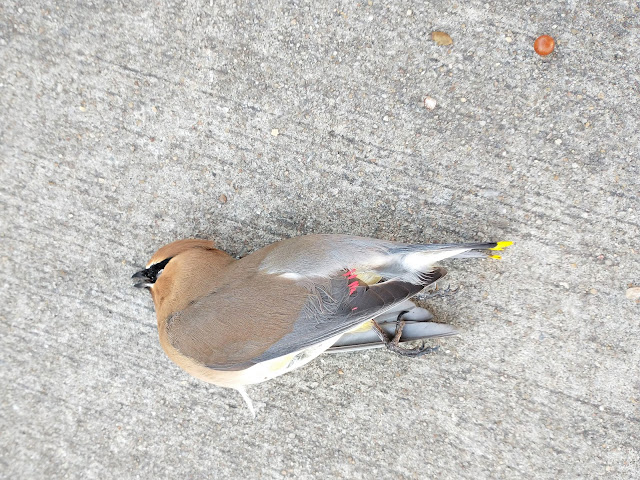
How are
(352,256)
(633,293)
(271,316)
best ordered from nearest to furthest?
(271,316) < (352,256) < (633,293)

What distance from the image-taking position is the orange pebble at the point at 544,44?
8.38 feet

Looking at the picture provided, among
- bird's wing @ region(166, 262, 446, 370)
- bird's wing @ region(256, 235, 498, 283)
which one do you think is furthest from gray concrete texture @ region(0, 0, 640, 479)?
bird's wing @ region(166, 262, 446, 370)

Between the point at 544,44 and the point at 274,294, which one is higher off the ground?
the point at 544,44

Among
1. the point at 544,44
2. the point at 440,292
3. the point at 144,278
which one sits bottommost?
the point at 144,278

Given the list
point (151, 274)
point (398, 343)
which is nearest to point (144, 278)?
point (151, 274)

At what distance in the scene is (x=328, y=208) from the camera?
2.80 metres

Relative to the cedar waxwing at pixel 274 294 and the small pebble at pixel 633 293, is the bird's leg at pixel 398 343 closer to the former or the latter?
the cedar waxwing at pixel 274 294

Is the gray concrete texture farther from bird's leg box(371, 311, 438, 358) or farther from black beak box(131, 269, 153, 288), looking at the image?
black beak box(131, 269, 153, 288)

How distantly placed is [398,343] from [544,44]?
195 centimetres

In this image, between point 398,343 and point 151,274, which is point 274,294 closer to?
point 151,274

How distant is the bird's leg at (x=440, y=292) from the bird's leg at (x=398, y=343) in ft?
0.61

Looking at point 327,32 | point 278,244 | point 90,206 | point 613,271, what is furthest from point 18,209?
point 613,271

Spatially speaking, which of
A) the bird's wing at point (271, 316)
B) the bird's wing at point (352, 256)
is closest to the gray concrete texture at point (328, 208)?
the bird's wing at point (352, 256)

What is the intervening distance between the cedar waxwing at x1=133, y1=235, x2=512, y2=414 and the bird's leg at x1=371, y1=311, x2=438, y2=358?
35 centimetres
